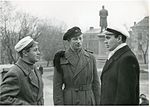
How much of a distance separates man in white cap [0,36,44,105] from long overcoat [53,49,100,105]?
0.12 m

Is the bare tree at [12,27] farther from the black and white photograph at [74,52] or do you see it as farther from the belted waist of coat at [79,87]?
the belted waist of coat at [79,87]

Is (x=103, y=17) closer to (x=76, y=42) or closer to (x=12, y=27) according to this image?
(x=76, y=42)

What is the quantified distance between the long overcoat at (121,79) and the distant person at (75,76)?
138mm

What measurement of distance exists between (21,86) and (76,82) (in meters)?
0.31

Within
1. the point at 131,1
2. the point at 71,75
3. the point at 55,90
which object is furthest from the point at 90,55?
the point at 131,1

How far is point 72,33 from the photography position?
119 cm

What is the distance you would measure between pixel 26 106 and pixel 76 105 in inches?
12.3

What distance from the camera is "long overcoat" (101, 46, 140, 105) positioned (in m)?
0.97

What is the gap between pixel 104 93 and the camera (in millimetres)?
1071

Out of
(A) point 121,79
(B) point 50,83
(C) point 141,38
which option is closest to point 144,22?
(C) point 141,38

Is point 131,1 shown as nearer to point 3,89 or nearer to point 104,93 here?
point 104,93

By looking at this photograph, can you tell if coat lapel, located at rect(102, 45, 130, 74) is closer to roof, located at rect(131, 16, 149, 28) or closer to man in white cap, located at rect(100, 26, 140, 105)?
man in white cap, located at rect(100, 26, 140, 105)

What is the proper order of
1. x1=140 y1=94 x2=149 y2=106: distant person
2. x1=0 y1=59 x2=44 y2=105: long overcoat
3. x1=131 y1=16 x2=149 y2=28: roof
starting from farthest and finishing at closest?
x1=131 y1=16 x2=149 y2=28: roof < x1=140 y1=94 x2=149 y2=106: distant person < x1=0 y1=59 x2=44 y2=105: long overcoat

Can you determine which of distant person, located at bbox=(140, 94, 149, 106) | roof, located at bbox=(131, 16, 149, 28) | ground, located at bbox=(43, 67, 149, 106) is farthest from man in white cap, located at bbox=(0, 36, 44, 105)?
roof, located at bbox=(131, 16, 149, 28)
